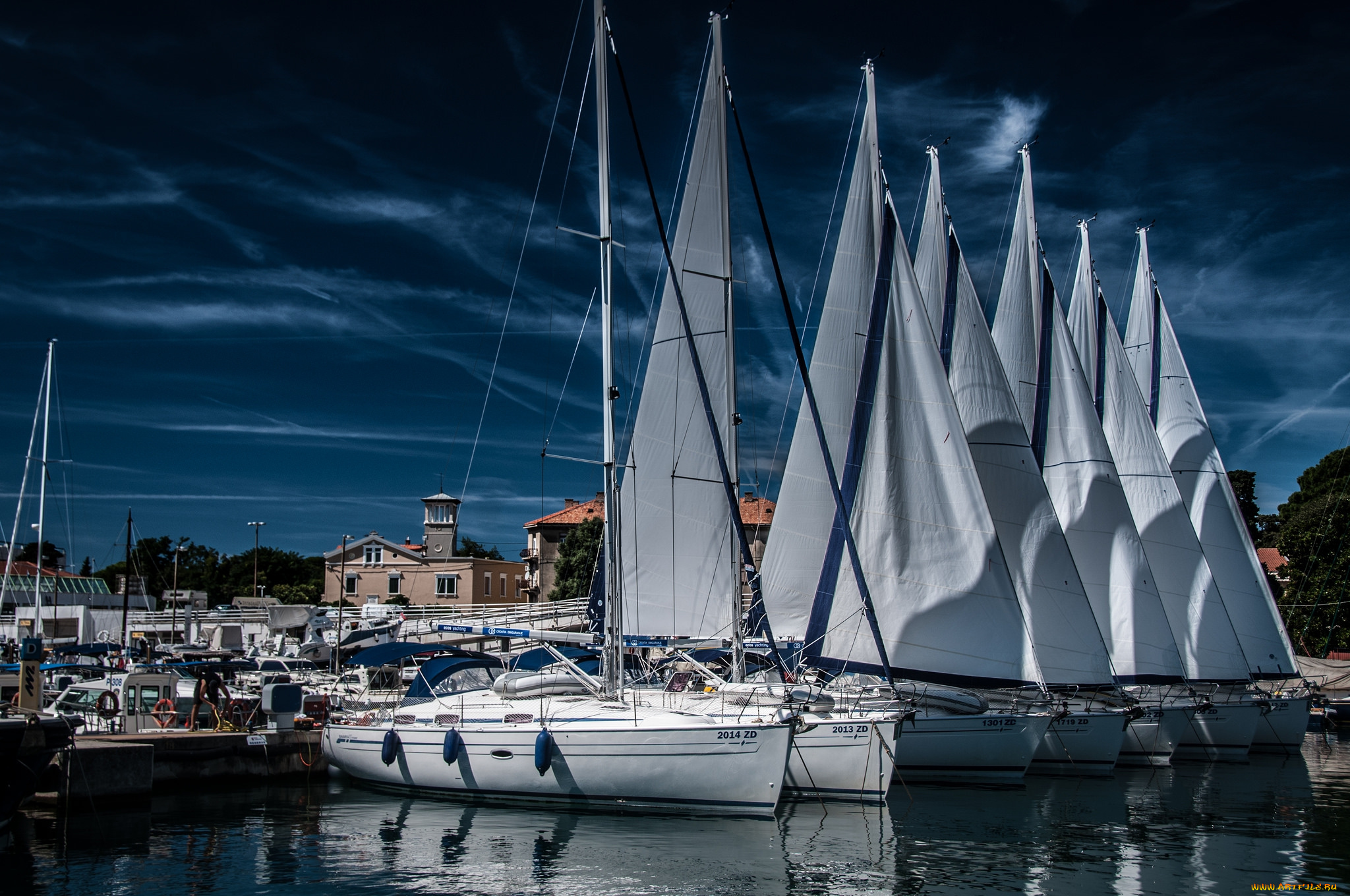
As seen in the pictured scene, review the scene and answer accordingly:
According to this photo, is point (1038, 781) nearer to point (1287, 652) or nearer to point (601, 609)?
point (601, 609)

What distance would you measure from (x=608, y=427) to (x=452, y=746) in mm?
7575

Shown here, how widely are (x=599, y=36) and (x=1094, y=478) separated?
20.2m

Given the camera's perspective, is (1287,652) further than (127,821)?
Yes

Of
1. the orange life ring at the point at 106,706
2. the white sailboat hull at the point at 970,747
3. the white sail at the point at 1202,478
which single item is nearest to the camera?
the white sailboat hull at the point at 970,747

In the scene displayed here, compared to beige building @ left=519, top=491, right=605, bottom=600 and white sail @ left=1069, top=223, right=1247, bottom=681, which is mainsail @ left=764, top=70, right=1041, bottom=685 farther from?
beige building @ left=519, top=491, right=605, bottom=600

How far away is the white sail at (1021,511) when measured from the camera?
27.6 m

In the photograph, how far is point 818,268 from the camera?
29.3 meters

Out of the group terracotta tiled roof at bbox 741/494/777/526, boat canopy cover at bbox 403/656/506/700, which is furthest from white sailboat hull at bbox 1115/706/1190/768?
A: terracotta tiled roof at bbox 741/494/777/526

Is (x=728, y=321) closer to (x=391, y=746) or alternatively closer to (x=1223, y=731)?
(x=391, y=746)

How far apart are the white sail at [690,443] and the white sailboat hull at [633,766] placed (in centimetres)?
715

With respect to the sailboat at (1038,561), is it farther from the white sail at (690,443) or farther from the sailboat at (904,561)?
the white sail at (690,443)

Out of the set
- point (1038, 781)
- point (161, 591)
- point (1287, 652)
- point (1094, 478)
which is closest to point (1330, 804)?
point (1038, 781)

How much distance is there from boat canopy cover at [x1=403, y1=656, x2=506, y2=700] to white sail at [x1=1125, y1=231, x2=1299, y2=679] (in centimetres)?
2512

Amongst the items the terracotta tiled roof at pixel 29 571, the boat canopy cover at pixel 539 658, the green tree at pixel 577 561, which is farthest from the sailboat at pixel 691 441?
the terracotta tiled roof at pixel 29 571
